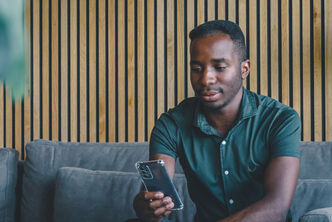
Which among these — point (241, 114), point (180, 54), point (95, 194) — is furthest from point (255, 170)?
point (180, 54)

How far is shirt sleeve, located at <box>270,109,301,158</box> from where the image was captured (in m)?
1.56

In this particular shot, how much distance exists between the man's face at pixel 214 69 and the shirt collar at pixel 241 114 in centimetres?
8

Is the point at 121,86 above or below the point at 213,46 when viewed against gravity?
below

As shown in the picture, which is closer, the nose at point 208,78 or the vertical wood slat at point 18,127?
the nose at point 208,78

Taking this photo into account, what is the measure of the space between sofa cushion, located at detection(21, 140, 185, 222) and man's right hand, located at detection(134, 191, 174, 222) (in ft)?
2.70

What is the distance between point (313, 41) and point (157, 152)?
141 cm

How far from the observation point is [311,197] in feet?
6.38

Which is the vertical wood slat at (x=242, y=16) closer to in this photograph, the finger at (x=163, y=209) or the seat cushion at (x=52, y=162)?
the seat cushion at (x=52, y=162)

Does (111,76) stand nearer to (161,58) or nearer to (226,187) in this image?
(161,58)

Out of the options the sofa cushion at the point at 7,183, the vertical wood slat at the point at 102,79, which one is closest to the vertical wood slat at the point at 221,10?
the vertical wood slat at the point at 102,79

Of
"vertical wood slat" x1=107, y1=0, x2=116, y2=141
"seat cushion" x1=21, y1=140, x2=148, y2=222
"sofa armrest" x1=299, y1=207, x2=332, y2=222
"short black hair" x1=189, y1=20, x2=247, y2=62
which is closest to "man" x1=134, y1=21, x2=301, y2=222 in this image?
"short black hair" x1=189, y1=20, x2=247, y2=62

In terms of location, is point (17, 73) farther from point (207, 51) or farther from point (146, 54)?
point (207, 51)

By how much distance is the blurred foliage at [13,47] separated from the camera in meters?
3.04

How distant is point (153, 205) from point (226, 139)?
391 millimetres
